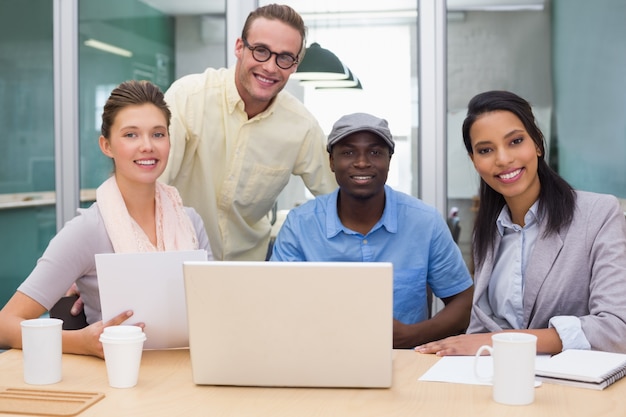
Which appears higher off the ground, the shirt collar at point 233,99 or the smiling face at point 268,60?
the smiling face at point 268,60

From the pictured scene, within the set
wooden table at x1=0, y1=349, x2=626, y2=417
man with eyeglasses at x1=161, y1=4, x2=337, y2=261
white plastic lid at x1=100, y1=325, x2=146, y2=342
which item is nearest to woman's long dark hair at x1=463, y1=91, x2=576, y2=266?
wooden table at x1=0, y1=349, x2=626, y2=417

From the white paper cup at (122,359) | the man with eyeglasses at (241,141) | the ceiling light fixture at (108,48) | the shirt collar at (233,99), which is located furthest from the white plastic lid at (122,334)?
the ceiling light fixture at (108,48)

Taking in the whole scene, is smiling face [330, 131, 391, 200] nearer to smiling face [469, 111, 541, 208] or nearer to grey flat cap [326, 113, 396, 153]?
grey flat cap [326, 113, 396, 153]

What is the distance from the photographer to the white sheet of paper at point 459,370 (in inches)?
59.3

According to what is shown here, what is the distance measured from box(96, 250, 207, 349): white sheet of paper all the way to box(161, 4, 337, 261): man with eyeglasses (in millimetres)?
1159

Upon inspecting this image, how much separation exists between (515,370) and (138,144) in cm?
124

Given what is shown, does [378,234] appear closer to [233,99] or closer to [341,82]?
[233,99]

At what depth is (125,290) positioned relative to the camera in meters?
1.65

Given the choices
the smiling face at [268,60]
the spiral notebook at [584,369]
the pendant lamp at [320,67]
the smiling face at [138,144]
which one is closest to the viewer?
the spiral notebook at [584,369]

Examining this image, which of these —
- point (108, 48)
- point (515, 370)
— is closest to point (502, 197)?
point (515, 370)

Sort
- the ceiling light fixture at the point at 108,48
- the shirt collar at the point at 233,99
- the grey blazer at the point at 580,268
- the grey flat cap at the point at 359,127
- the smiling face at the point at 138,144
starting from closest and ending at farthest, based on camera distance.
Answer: the grey blazer at the point at 580,268, the smiling face at the point at 138,144, the grey flat cap at the point at 359,127, the shirt collar at the point at 233,99, the ceiling light fixture at the point at 108,48

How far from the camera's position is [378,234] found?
7.54 feet

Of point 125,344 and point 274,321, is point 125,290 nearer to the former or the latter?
point 125,344

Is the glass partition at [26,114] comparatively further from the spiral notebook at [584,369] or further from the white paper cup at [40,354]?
the spiral notebook at [584,369]
